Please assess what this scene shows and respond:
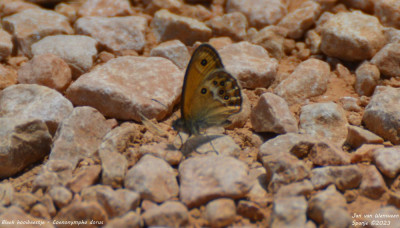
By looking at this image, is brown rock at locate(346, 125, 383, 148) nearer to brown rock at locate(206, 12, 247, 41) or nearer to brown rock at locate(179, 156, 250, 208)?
brown rock at locate(179, 156, 250, 208)

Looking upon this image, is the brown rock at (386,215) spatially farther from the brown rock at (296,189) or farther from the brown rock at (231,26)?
the brown rock at (231,26)

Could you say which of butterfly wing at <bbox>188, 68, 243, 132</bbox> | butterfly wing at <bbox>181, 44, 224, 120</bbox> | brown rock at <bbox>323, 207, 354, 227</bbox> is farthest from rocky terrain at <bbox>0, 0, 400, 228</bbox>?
butterfly wing at <bbox>181, 44, 224, 120</bbox>

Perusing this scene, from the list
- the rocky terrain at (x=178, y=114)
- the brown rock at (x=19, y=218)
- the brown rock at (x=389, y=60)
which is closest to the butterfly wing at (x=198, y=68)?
the rocky terrain at (x=178, y=114)

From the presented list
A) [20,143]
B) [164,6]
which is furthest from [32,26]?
[20,143]

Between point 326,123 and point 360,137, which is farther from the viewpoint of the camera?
point 326,123

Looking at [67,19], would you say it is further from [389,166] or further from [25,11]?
[389,166]

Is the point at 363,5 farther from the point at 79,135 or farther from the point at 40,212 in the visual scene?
the point at 40,212

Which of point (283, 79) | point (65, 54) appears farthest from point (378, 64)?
point (65, 54)
